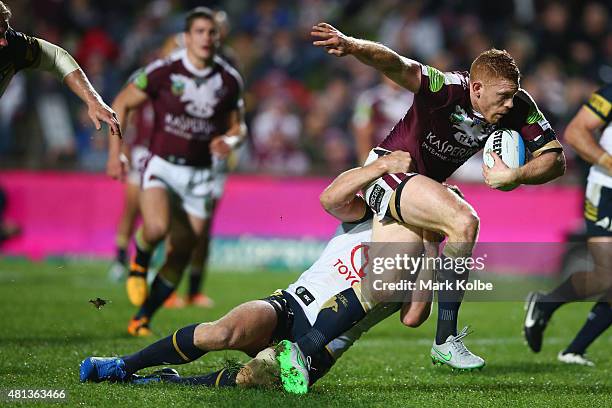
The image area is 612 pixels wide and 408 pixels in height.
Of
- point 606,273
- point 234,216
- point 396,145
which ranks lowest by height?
point 234,216

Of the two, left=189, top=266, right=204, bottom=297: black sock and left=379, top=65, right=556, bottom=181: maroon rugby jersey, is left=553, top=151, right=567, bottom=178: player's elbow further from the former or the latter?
left=189, top=266, right=204, bottom=297: black sock

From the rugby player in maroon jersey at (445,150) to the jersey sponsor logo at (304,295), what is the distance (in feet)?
0.81

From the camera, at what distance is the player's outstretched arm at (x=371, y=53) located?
573cm

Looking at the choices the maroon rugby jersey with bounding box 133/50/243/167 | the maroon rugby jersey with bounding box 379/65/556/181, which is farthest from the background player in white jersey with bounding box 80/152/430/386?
the maroon rugby jersey with bounding box 133/50/243/167

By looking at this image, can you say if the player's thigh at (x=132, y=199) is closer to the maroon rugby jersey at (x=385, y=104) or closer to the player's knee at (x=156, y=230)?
the maroon rugby jersey at (x=385, y=104)

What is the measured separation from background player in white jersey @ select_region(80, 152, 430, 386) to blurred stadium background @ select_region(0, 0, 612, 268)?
7.86m

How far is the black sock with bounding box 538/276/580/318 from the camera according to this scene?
820 cm

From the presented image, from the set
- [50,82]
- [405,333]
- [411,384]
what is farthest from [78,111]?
[411,384]

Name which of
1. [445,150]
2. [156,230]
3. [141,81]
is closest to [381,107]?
[141,81]

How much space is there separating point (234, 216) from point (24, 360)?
8209mm

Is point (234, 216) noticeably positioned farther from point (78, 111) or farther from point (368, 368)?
point (368, 368)

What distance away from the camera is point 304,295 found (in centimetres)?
627

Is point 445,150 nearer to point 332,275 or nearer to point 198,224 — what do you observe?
point 332,275

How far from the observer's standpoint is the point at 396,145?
6.60m
